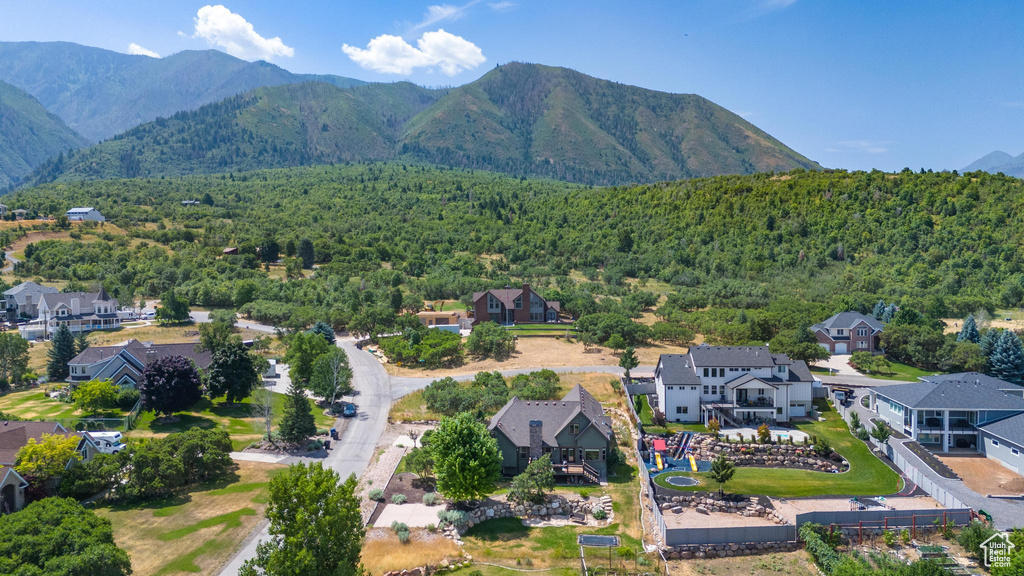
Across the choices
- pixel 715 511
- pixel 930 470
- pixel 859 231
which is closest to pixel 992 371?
pixel 930 470

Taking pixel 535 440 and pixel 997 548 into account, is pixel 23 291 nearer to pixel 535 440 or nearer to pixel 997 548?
pixel 535 440

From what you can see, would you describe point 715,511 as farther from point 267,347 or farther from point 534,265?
point 534,265

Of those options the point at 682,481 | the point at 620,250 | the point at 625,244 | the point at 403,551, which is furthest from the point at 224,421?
the point at 625,244

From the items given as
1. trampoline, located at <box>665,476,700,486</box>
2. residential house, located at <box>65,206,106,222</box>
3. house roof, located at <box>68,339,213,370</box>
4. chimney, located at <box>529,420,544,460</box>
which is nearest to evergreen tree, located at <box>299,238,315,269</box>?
residential house, located at <box>65,206,106,222</box>

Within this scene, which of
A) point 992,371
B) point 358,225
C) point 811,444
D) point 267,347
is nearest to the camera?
point 811,444

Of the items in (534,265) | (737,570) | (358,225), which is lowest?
(737,570)
